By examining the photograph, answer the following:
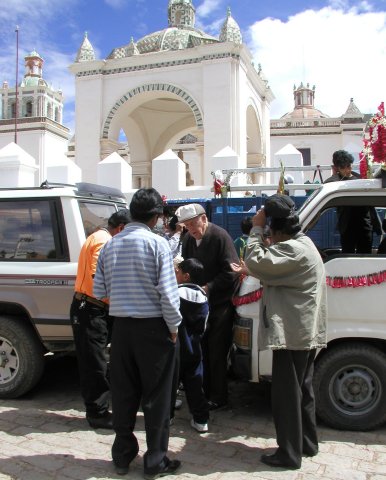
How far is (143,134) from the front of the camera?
22797 mm

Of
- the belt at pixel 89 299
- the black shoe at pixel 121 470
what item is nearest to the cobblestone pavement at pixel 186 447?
the black shoe at pixel 121 470

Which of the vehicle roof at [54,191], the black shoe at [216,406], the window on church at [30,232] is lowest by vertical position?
the black shoe at [216,406]

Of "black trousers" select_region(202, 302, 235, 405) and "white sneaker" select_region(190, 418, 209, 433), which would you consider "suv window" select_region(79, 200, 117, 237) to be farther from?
"white sneaker" select_region(190, 418, 209, 433)

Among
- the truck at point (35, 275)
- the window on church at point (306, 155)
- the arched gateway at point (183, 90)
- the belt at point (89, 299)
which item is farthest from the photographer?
the window on church at point (306, 155)

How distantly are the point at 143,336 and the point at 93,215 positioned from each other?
213 cm

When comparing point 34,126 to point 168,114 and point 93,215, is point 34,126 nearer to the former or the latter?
point 168,114

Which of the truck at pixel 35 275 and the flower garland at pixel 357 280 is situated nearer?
the flower garland at pixel 357 280

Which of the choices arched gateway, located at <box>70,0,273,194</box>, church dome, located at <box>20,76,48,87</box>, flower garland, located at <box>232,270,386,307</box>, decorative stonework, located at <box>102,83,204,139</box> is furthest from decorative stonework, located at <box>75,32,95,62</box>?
church dome, located at <box>20,76,48,87</box>

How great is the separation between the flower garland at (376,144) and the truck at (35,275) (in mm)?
2640

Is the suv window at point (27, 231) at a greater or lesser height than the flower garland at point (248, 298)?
greater

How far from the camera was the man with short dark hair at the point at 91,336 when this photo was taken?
4.07m

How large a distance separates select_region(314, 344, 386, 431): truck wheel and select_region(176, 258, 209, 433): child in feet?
3.08

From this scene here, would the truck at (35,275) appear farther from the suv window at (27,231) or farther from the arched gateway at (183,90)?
the arched gateway at (183,90)

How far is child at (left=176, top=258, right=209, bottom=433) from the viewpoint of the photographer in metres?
3.90
